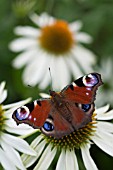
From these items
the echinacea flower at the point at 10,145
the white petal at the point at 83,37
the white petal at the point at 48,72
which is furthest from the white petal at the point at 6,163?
the white petal at the point at 83,37

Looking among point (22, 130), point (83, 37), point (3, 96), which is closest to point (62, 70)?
point (83, 37)

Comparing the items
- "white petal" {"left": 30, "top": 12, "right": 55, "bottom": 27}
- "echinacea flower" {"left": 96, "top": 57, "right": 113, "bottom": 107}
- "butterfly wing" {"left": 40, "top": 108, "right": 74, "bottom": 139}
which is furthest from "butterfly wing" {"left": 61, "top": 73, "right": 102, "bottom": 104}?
"echinacea flower" {"left": 96, "top": 57, "right": 113, "bottom": 107}

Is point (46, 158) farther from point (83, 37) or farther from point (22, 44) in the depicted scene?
point (83, 37)

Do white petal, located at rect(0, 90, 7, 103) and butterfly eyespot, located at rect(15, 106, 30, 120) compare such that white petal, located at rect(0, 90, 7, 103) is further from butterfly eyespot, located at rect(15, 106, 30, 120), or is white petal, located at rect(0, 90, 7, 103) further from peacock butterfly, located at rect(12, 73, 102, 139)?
butterfly eyespot, located at rect(15, 106, 30, 120)

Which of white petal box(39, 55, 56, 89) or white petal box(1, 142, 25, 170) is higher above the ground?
white petal box(39, 55, 56, 89)

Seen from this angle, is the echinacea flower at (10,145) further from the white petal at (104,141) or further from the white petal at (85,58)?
the white petal at (85,58)

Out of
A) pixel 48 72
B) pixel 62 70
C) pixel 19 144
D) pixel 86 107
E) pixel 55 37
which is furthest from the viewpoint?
pixel 55 37

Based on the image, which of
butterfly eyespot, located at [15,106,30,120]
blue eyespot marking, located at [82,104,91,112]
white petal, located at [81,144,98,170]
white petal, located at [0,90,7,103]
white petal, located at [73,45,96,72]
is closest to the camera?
butterfly eyespot, located at [15,106,30,120]
